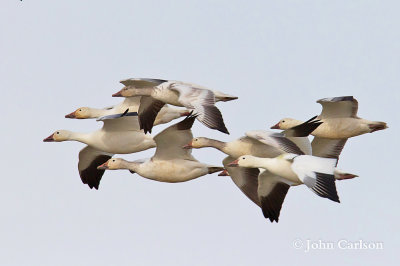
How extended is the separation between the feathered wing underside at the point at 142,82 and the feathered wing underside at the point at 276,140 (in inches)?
79.9

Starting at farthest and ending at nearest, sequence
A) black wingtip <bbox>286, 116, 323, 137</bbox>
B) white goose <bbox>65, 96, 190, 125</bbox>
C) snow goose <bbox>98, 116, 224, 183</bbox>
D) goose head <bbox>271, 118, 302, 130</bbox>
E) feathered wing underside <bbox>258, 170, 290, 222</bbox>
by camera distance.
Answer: white goose <bbox>65, 96, 190, 125</bbox>, goose head <bbox>271, 118, 302, 130</bbox>, snow goose <bbox>98, 116, 224, 183</bbox>, feathered wing underside <bbox>258, 170, 290, 222</bbox>, black wingtip <bbox>286, 116, 323, 137</bbox>

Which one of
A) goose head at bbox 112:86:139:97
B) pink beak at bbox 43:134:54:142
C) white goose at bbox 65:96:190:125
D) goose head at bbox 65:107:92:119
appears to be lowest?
pink beak at bbox 43:134:54:142

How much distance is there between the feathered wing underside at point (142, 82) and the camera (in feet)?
→ 65.4

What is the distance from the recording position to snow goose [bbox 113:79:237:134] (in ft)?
58.7

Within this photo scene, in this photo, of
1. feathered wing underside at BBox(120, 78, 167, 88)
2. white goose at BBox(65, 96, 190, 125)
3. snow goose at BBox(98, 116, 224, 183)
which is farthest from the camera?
white goose at BBox(65, 96, 190, 125)

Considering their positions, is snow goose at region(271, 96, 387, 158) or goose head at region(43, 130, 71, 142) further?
goose head at region(43, 130, 71, 142)

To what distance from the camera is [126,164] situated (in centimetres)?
1967

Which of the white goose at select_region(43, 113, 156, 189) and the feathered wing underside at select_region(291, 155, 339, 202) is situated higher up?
the feathered wing underside at select_region(291, 155, 339, 202)

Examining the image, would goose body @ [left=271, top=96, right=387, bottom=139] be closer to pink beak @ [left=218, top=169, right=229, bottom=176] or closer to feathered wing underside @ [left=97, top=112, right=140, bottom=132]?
pink beak @ [left=218, top=169, right=229, bottom=176]

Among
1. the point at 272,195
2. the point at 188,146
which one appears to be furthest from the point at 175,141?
the point at 272,195

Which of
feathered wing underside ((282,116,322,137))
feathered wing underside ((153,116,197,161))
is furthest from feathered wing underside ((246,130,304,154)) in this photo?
feathered wing underside ((153,116,197,161))

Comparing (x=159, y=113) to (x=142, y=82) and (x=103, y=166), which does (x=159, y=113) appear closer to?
(x=142, y=82)

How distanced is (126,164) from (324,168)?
384cm

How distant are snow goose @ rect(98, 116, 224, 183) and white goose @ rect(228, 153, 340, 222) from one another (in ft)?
2.84
